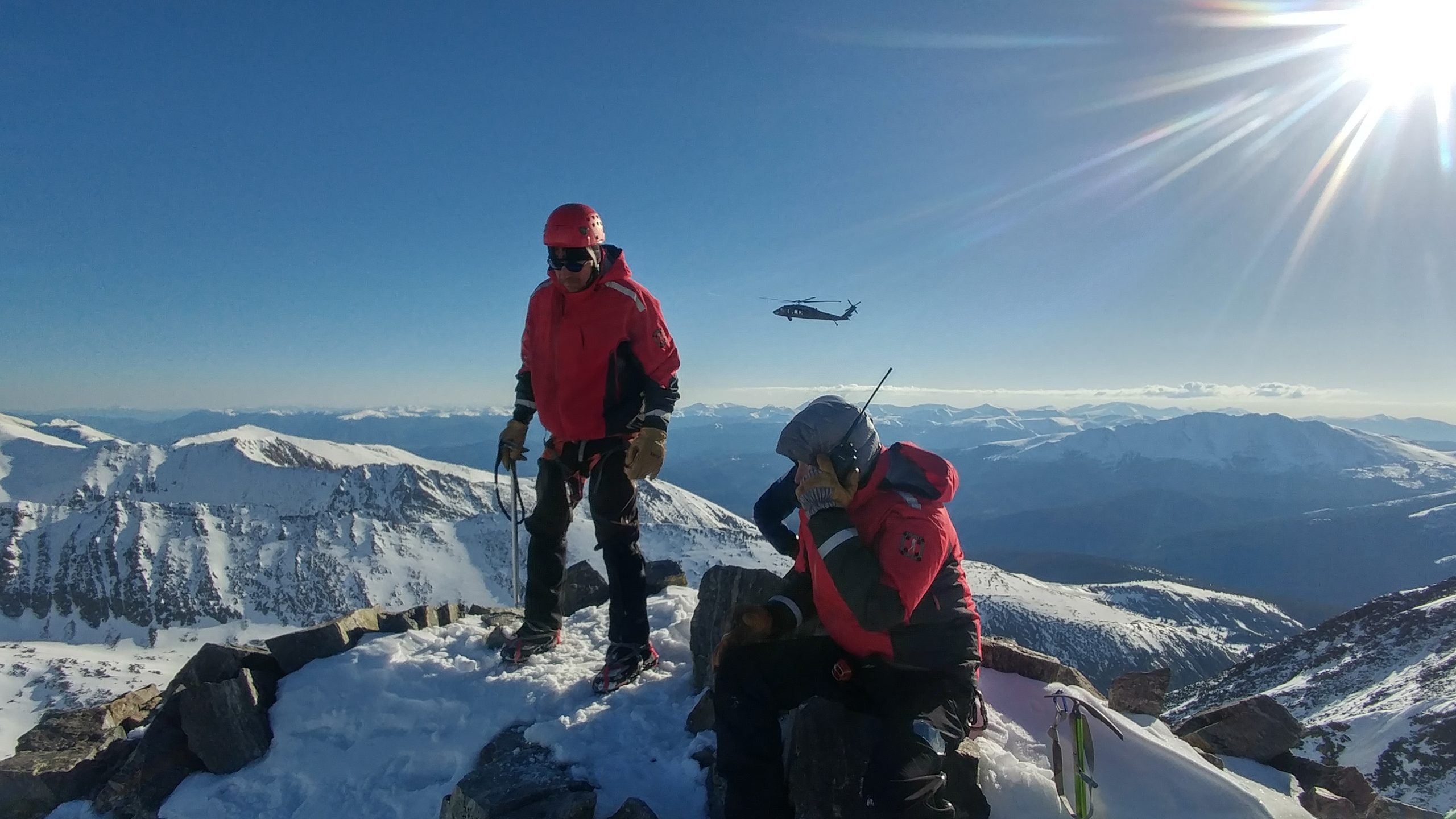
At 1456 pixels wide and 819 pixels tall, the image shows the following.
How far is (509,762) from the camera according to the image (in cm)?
641

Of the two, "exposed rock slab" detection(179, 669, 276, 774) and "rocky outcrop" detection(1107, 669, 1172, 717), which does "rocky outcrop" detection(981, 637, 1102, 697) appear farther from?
"exposed rock slab" detection(179, 669, 276, 774)

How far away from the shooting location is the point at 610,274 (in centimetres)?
788

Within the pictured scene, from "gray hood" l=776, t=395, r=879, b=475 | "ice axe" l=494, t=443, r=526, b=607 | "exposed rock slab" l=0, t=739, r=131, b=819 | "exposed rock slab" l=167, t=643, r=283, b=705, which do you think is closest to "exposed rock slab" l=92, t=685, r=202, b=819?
"exposed rock slab" l=0, t=739, r=131, b=819

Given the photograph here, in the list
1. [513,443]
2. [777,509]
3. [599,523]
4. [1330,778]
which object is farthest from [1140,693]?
[513,443]

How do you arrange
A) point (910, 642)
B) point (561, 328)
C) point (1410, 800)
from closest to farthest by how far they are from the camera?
point (910, 642) < point (561, 328) < point (1410, 800)

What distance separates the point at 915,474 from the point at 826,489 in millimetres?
713

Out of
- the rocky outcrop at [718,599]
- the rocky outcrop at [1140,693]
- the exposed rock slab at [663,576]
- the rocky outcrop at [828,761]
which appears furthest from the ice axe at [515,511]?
the rocky outcrop at [1140,693]

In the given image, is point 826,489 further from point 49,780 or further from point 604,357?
point 49,780

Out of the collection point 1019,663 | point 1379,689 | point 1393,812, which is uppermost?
point 1019,663

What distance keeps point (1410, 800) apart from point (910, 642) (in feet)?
163

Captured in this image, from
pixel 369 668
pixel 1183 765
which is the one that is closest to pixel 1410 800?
pixel 1183 765

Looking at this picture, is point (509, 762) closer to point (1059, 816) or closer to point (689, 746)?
point (689, 746)

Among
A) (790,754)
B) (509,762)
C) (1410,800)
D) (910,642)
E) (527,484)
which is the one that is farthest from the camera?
(1410,800)

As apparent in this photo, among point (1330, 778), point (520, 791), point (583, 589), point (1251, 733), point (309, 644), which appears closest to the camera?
point (520, 791)
